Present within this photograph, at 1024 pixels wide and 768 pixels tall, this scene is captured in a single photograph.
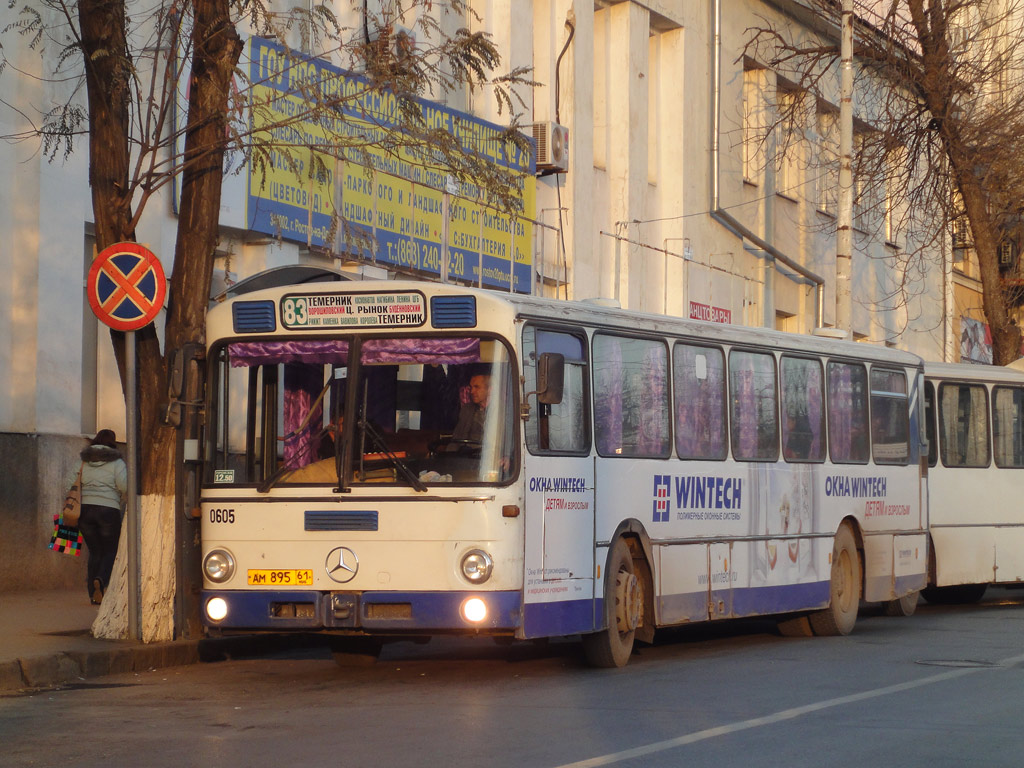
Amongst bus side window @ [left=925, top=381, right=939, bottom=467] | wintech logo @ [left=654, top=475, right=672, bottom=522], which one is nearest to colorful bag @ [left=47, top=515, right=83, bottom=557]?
wintech logo @ [left=654, top=475, right=672, bottom=522]

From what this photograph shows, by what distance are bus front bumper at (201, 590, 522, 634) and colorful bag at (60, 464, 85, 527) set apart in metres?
5.25

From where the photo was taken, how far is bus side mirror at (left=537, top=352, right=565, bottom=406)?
36.4ft

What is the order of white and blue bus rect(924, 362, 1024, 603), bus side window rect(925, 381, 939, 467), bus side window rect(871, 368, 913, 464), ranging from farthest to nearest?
bus side window rect(925, 381, 939, 467)
white and blue bus rect(924, 362, 1024, 603)
bus side window rect(871, 368, 913, 464)

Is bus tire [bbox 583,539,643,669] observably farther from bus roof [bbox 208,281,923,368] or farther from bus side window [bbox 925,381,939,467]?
bus side window [bbox 925,381,939,467]

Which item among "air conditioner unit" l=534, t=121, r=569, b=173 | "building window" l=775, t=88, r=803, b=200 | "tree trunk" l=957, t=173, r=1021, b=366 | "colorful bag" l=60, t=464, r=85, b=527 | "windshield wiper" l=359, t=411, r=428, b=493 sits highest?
"building window" l=775, t=88, r=803, b=200

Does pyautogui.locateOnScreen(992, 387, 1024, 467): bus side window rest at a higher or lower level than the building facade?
lower

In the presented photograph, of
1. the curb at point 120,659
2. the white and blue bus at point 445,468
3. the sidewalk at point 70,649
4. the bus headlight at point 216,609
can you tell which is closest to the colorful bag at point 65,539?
the sidewalk at point 70,649

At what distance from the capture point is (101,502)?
16266mm

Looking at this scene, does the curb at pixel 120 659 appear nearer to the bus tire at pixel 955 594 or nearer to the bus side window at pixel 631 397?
the bus side window at pixel 631 397

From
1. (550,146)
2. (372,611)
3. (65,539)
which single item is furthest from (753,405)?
(550,146)

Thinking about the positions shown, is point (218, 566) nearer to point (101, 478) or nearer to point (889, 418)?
point (101, 478)

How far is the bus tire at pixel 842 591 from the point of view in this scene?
15695 millimetres

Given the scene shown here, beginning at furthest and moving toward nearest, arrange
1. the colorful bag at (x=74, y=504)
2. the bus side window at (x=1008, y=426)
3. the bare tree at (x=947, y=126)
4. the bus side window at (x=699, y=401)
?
the bare tree at (x=947, y=126)
the bus side window at (x=1008, y=426)
the colorful bag at (x=74, y=504)
the bus side window at (x=699, y=401)

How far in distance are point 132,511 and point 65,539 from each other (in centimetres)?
362
